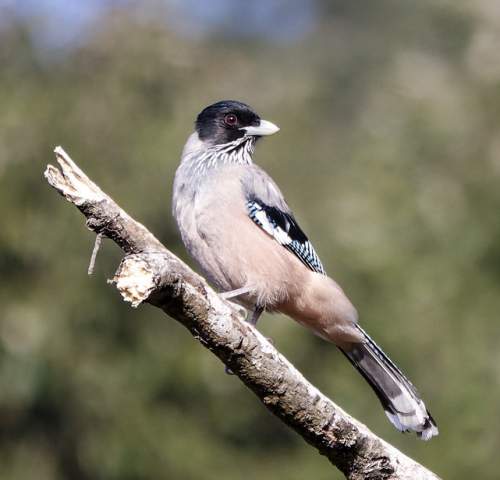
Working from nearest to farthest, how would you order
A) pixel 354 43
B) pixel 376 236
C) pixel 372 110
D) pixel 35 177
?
pixel 35 177 → pixel 376 236 → pixel 372 110 → pixel 354 43

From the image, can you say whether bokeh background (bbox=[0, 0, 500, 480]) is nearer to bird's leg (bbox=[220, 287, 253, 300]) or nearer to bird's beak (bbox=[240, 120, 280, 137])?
bird's beak (bbox=[240, 120, 280, 137])

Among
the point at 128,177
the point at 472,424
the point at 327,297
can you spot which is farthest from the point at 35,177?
the point at 472,424

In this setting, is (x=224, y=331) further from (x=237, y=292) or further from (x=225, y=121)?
(x=225, y=121)

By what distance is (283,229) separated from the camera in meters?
7.20

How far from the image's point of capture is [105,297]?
9844 mm

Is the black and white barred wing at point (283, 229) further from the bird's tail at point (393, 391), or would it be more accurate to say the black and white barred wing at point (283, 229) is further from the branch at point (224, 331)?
the branch at point (224, 331)

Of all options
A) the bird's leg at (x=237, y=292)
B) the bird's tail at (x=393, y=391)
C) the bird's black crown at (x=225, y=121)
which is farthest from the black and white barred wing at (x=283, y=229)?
the bird's black crown at (x=225, y=121)

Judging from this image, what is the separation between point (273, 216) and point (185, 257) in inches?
123

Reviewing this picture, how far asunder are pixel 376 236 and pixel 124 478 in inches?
142

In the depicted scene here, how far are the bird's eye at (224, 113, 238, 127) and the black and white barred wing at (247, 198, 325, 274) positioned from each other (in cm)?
103

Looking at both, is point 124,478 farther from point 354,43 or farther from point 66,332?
point 354,43

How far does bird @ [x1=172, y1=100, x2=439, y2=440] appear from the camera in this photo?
681cm

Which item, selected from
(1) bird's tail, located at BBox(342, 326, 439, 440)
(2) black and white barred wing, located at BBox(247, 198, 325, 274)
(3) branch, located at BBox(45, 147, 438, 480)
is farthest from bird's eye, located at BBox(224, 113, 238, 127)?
(3) branch, located at BBox(45, 147, 438, 480)

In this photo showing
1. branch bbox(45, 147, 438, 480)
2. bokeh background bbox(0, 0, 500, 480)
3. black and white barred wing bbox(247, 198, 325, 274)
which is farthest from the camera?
bokeh background bbox(0, 0, 500, 480)
